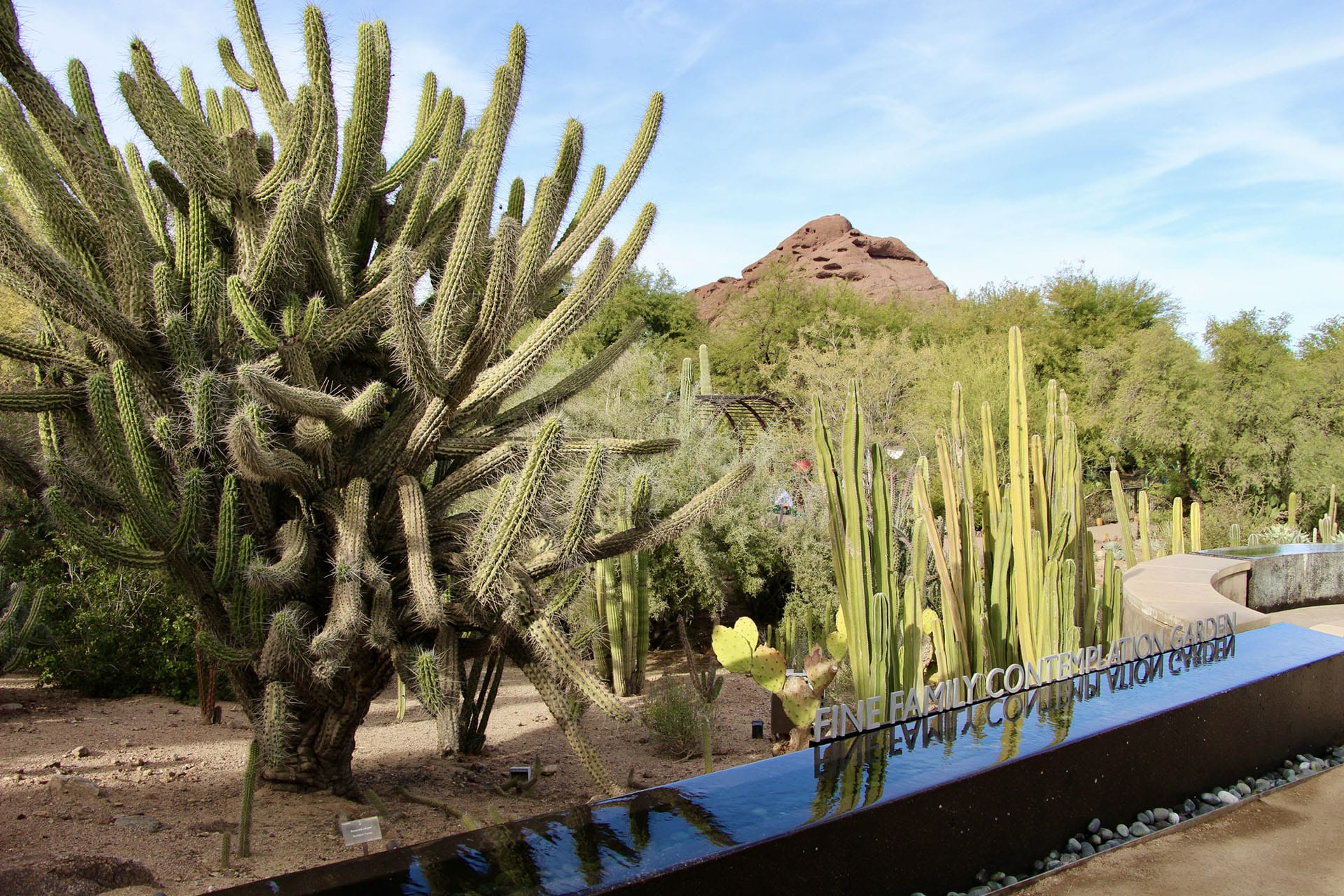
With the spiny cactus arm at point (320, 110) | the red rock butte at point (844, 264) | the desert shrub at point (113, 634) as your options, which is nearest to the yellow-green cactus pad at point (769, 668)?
the spiny cactus arm at point (320, 110)

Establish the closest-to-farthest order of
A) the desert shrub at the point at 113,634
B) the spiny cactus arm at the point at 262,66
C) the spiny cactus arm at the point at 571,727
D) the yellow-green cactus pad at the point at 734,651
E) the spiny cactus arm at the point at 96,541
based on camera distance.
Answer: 1. the spiny cactus arm at the point at 96,541
2. the spiny cactus arm at the point at 571,727
3. the spiny cactus arm at the point at 262,66
4. the yellow-green cactus pad at the point at 734,651
5. the desert shrub at the point at 113,634

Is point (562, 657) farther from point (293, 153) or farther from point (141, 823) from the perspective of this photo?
point (293, 153)

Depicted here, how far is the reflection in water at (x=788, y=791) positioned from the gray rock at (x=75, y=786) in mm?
3542

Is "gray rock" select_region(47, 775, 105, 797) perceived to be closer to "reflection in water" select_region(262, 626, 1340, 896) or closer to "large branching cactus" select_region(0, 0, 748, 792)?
"large branching cactus" select_region(0, 0, 748, 792)

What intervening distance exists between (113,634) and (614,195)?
607 centimetres

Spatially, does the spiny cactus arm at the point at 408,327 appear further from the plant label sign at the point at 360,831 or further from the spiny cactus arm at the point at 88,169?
the plant label sign at the point at 360,831

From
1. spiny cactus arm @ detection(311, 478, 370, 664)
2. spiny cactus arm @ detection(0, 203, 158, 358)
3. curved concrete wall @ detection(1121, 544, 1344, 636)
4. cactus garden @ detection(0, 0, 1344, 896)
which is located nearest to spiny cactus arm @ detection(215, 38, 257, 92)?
cactus garden @ detection(0, 0, 1344, 896)

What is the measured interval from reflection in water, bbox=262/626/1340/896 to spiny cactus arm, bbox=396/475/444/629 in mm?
1806

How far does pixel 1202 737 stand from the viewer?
387 centimetres

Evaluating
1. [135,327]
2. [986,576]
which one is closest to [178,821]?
[135,327]

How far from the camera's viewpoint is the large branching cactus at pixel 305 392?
4422 mm

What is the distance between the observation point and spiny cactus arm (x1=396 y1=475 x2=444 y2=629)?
445 centimetres

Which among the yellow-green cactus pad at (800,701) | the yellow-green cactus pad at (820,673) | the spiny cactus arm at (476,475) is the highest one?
the spiny cactus arm at (476,475)

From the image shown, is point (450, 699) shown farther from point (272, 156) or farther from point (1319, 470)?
point (1319, 470)
